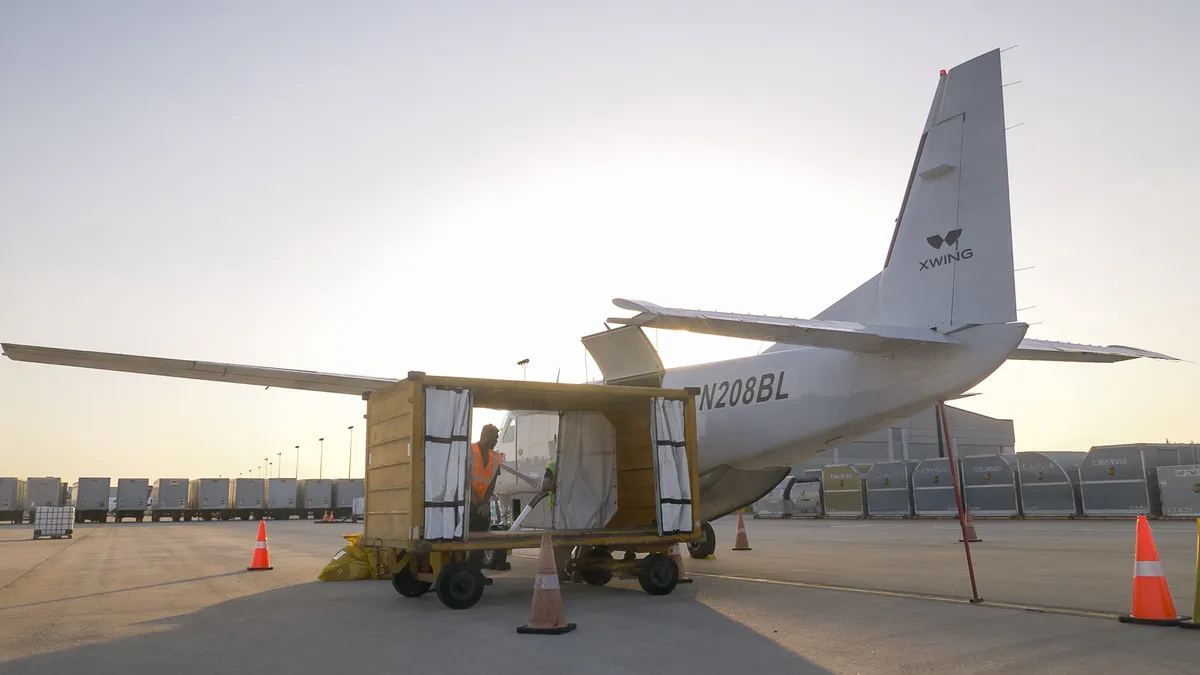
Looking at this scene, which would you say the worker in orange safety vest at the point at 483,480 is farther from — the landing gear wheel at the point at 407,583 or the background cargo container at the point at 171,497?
the background cargo container at the point at 171,497

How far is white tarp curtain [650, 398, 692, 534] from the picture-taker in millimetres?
10672

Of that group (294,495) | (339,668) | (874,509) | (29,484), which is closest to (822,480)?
(874,509)

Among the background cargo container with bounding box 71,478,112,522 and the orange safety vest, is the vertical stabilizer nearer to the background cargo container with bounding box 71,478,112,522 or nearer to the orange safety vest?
the orange safety vest

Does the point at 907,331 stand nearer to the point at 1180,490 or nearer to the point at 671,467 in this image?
the point at 671,467

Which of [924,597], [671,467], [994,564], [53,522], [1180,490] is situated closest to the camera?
[924,597]

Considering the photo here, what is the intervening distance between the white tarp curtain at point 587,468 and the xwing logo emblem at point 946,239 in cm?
543

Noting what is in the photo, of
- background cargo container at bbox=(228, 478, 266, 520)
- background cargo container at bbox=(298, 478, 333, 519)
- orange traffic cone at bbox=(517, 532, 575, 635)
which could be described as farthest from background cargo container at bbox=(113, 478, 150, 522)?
orange traffic cone at bbox=(517, 532, 575, 635)

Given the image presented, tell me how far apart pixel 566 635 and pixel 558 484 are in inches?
Result: 202

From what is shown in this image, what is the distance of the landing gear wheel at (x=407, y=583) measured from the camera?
10492mm

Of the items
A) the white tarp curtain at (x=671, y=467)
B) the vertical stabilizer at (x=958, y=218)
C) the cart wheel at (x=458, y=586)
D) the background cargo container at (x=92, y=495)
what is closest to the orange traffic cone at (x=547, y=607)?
the cart wheel at (x=458, y=586)

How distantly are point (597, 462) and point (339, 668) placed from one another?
273 inches

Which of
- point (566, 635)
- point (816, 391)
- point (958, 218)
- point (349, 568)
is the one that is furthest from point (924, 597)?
point (349, 568)

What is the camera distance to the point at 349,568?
43.2 feet

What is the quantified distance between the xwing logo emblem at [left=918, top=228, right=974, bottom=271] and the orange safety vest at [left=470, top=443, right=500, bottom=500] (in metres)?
6.76
